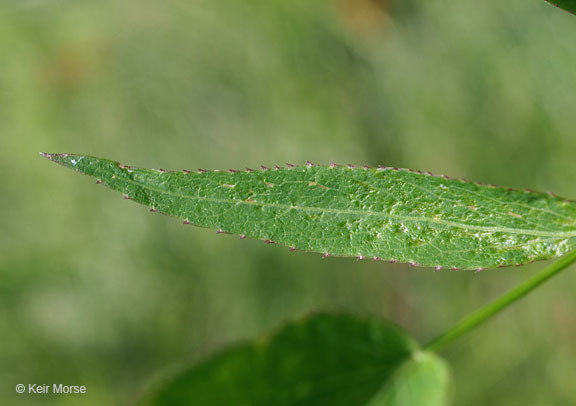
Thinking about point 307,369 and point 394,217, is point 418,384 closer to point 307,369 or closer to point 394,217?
point 307,369

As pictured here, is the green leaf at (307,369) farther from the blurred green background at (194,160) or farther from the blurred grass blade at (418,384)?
the blurred green background at (194,160)

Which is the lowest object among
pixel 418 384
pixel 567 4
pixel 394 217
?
pixel 418 384

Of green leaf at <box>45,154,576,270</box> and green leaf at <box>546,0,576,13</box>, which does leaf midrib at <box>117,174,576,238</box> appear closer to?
green leaf at <box>45,154,576,270</box>

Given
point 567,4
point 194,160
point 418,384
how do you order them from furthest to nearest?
point 194,160 → point 418,384 → point 567,4

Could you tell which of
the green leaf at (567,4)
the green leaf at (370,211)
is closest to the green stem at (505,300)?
the green leaf at (370,211)

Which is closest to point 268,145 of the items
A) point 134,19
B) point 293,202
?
point 134,19

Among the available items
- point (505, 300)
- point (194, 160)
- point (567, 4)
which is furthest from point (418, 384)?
point (194, 160)
